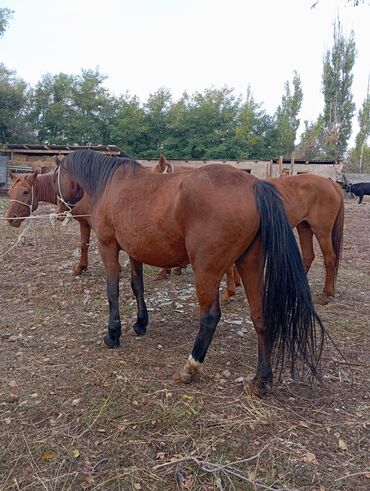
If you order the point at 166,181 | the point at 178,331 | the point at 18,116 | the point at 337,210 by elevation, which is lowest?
the point at 178,331

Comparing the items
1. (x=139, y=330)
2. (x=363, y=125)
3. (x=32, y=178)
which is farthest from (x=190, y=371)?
(x=363, y=125)

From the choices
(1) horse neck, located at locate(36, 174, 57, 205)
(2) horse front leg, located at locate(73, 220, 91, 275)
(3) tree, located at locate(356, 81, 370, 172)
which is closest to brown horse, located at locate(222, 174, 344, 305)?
(2) horse front leg, located at locate(73, 220, 91, 275)

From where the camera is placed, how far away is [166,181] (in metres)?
Answer: 3.36

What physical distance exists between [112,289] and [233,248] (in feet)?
4.95

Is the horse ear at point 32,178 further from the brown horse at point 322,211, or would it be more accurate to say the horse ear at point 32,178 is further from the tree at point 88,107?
the tree at point 88,107

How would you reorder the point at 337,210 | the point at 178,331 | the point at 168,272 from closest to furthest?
the point at 178,331, the point at 337,210, the point at 168,272

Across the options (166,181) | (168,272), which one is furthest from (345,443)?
(168,272)

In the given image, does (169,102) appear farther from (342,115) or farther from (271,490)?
(271,490)

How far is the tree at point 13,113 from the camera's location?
2655 centimetres

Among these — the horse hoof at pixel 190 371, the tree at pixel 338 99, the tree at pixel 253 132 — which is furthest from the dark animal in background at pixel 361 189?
the horse hoof at pixel 190 371

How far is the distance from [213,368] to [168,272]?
9.80ft

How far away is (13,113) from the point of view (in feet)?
89.4

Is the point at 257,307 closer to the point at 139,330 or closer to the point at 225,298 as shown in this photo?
the point at 139,330

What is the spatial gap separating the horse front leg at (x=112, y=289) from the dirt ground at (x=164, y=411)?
4.5 inches
